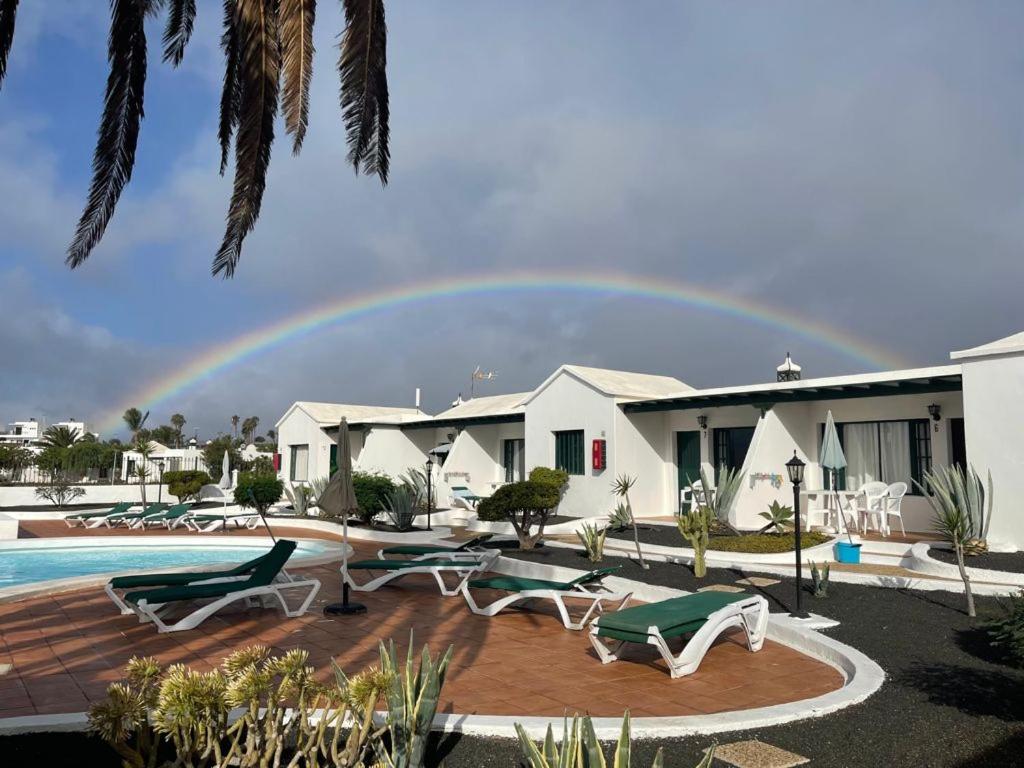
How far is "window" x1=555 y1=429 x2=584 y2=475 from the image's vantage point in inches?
784

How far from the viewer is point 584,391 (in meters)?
19.7

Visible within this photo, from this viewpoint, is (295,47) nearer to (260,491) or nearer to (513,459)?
(260,491)

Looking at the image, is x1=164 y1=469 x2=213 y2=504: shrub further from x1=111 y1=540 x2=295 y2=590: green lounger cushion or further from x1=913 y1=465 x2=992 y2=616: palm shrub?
x1=913 y1=465 x2=992 y2=616: palm shrub

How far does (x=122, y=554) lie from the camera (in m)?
15.8

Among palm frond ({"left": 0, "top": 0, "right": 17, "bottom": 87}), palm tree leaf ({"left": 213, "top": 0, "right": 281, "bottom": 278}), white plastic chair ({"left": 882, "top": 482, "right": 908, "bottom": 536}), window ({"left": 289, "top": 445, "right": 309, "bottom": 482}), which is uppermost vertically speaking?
palm frond ({"left": 0, "top": 0, "right": 17, "bottom": 87})

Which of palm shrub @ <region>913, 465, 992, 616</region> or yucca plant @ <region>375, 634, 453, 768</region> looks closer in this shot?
yucca plant @ <region>375, 634, 453, 768</region>

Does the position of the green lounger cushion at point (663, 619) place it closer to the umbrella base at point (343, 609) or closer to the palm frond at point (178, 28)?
the umbrella base at point (343, 609)

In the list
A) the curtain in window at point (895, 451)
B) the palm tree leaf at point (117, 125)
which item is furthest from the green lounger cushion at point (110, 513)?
the curtain in window at point (895, 451)

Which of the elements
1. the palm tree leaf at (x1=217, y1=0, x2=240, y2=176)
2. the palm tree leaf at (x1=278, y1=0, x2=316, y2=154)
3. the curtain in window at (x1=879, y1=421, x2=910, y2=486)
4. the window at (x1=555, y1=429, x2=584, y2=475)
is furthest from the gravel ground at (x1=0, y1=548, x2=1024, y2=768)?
the window at (x1=555, y1=429, x2=584, y2=475)

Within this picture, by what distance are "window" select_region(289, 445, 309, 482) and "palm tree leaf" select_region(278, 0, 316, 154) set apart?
81.4ft

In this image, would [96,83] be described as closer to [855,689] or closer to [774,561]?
[855,689]

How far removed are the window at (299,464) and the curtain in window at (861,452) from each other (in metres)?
19.3

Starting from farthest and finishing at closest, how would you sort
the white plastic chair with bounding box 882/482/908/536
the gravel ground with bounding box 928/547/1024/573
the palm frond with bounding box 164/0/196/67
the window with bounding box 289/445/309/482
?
1. the window with bounding box 289/445/309/482
2. the white plastic chair with bounding box 882/482/908/536
3. the gravel ground with bounding box 928/547/1024/573
4. the palm frond with bounding box 164/0/196/67

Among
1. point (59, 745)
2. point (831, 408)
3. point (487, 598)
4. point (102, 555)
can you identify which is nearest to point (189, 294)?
point (102, 555)
